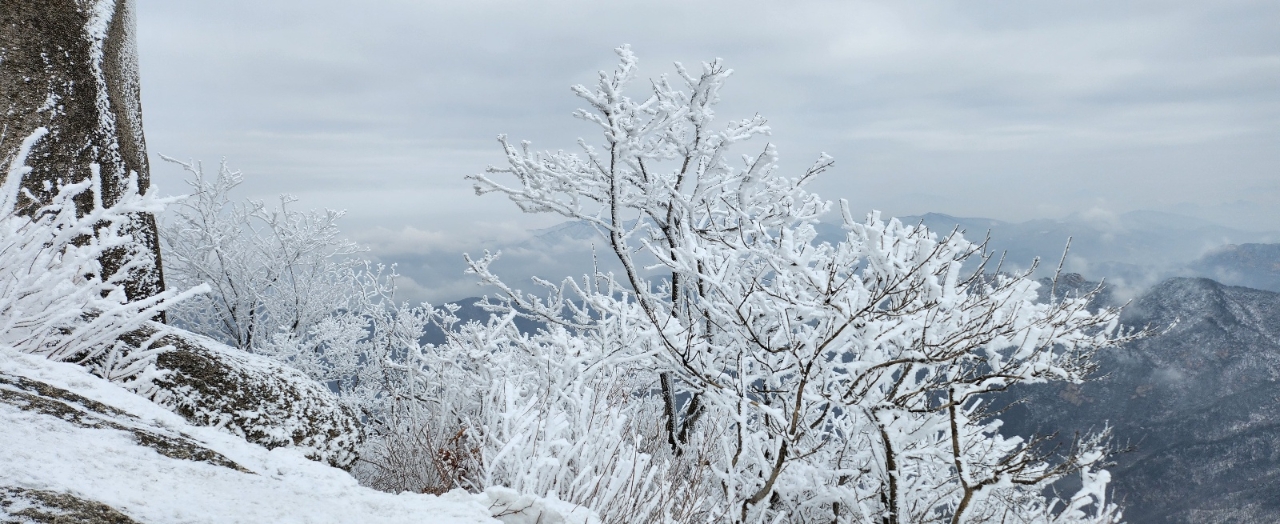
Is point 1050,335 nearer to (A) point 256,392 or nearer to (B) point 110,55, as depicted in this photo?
(A) point 256,392

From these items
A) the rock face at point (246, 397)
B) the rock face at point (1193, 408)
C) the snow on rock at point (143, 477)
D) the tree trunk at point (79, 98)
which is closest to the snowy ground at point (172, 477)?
the snow on rock at point (143, 477)

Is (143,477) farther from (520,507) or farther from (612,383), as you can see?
(612,383)

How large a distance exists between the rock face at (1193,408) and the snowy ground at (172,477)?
8084 centimetres

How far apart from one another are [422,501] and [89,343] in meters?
1.74

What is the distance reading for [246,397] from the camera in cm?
369

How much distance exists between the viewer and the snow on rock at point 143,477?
5.07 feet

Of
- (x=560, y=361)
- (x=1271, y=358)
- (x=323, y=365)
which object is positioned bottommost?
(x=1271, y=358)

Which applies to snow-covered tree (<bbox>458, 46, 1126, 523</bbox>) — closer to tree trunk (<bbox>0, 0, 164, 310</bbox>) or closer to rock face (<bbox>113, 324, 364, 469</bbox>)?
rock face (<bbox>113, 324, 364, 469</bbox>)

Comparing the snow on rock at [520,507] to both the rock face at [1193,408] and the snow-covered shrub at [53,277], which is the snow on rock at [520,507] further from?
the rock face at [1193,408]

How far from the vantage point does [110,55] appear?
559 cm

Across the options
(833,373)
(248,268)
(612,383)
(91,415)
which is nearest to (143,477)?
(91,415)

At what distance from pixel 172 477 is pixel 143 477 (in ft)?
0.25

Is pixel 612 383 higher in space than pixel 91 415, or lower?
lower

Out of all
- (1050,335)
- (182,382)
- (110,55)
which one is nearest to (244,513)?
(182,382)
